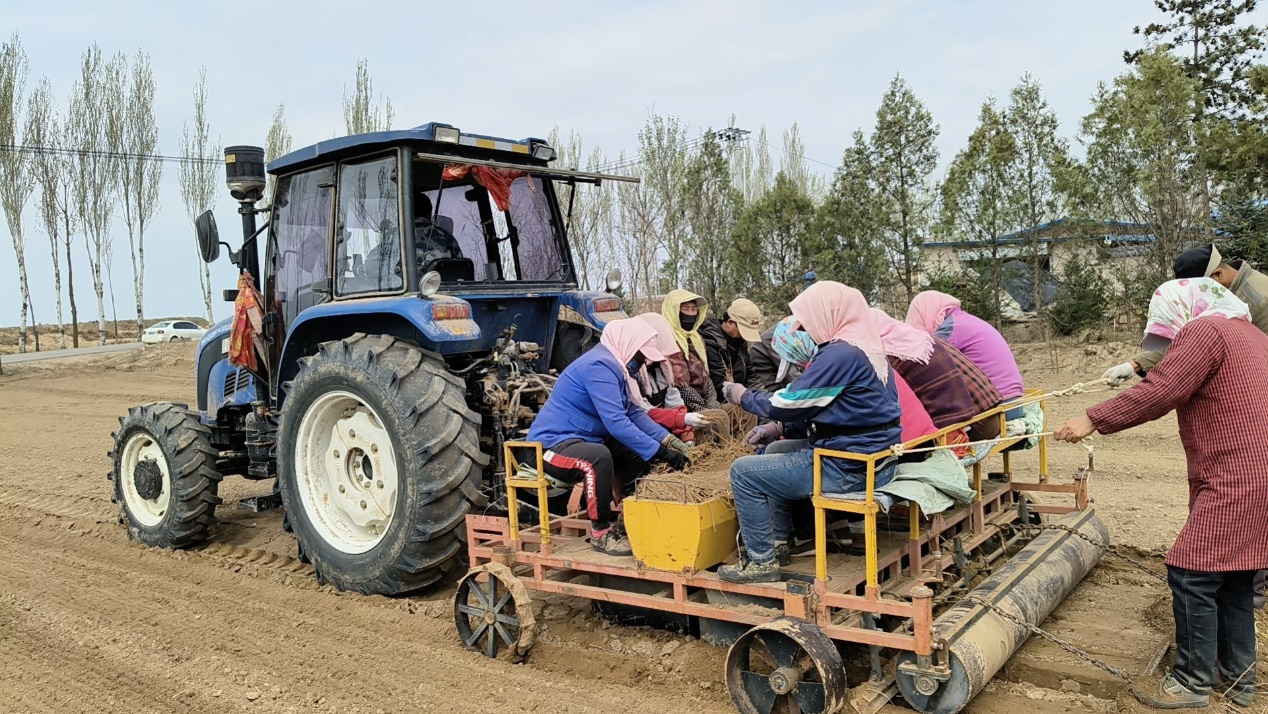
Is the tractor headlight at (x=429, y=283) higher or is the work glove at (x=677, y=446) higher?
the tractor headlight at (x=429, y=283)

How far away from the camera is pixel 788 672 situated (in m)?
3.40

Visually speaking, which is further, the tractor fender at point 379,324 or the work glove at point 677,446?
the tractor fender at point 379,324

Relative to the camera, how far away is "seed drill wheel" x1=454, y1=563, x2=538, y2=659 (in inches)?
168

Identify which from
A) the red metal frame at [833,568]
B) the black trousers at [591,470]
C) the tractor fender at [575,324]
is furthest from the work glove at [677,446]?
the tractor fender at [575,324]

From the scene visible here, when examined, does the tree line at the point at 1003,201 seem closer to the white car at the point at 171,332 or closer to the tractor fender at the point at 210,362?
the tractor fender at the point at 210,362

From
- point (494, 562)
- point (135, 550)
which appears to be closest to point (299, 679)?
point (494, 562)

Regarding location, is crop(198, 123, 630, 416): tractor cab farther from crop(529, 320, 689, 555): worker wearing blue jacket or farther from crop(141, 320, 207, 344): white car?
crop(141, 320, 207, 344): white car

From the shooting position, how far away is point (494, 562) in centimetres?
448

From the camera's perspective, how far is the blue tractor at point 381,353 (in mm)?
4926

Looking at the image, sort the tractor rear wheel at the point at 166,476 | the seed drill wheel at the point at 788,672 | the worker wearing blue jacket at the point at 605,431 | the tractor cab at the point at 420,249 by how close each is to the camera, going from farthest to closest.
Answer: the tractor rear wheel at the point at 166,476 < the tractor cab at the point at 420,249 < the worker wearing blue jacket at the point at 605,431 < the seed drill wheel at the point at 788,672

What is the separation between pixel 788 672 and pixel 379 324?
10.5ft

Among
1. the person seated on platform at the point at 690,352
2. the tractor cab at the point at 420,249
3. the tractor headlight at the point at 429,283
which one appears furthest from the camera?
the person seated on platform at the point at 690,352

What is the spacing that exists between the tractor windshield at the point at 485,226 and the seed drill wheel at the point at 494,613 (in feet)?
6.54

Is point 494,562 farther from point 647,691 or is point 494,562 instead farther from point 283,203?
point 283,203
